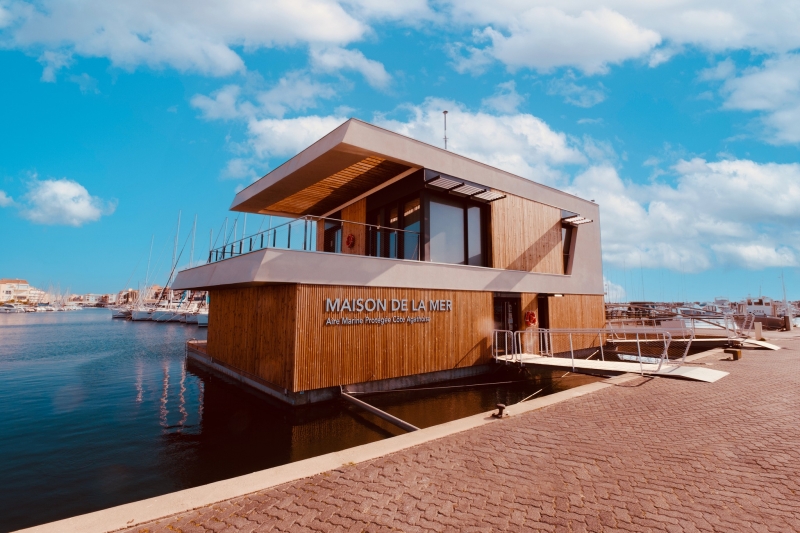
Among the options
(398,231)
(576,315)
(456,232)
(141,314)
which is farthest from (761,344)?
(141,314)

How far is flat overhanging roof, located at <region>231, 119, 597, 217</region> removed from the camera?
12.1 m

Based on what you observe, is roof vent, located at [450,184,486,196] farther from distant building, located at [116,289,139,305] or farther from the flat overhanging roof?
distant building, located at [116,289,139,305]

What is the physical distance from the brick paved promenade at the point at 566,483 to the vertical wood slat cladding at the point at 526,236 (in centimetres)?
952

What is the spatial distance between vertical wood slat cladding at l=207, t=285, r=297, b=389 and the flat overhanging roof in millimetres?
4592

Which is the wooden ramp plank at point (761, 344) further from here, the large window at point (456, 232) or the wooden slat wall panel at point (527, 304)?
the large window at point (456, 232)

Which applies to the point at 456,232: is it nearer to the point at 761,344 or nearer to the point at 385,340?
the point at 385,340

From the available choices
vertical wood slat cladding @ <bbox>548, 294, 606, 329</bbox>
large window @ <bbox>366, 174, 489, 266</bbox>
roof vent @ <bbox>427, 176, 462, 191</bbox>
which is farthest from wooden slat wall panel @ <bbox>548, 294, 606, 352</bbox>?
roof vent @ <bbox>427, 176, 462, 191</bbox>

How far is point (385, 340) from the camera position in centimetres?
1184

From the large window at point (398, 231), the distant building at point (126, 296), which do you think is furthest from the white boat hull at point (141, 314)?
the distant building at point (126, 296)

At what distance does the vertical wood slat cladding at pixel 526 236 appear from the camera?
1606 cm

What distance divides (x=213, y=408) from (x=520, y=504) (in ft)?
32.3

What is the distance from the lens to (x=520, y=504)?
4.19 meters

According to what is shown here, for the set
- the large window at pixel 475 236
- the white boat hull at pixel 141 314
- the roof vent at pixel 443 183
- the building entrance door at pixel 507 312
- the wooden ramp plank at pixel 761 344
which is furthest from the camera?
the white boat hull at pixel 141 314

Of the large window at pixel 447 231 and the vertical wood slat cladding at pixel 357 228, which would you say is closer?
the large window at pixel 447 231
